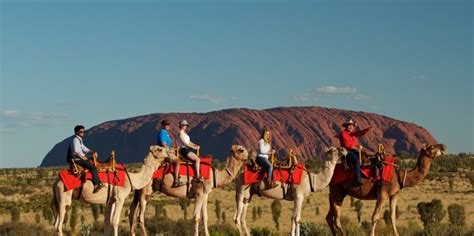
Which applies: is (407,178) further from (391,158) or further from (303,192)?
(303,192)

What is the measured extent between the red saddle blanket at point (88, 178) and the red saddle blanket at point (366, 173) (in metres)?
6.09

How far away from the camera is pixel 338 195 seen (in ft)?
76.4

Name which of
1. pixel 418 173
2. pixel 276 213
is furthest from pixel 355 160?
pixel 276 213

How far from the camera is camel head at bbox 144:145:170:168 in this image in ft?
72.1

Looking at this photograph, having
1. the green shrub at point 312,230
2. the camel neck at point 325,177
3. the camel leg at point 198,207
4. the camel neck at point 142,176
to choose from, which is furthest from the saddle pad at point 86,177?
the green shrub at point 312,230

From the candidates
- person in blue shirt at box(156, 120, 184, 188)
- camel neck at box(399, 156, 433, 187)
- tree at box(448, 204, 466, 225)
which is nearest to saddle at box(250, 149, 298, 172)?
person in blue shirt at box(156, 120, 184, 188)

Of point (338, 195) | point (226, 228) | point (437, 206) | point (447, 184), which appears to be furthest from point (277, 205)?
point (447, 184)

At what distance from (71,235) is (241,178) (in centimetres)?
1418

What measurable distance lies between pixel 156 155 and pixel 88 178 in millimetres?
2022

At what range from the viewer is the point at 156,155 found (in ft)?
72.4

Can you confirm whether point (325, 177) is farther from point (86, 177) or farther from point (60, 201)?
point (60, 201)

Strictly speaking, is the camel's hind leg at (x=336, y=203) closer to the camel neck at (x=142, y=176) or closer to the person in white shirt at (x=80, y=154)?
the camel neck at (x=142, y=176)

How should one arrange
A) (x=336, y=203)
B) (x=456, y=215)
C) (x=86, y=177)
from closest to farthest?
(x=86, y=177)
(x=336, y=203)
(x=456, y=215)

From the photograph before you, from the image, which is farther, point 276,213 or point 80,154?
point 276,213
